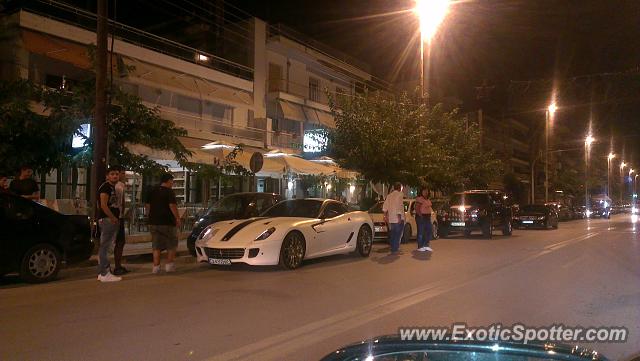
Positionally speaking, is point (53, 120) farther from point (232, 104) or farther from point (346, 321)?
point (232, 104)

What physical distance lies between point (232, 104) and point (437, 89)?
63.5 ft

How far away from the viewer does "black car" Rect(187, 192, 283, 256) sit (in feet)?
A: 43.7

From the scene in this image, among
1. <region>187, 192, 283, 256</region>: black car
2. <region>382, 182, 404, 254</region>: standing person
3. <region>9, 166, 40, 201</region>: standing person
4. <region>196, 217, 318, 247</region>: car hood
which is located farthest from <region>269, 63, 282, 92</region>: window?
<region>9, 166, 40, 201</region>: standing person

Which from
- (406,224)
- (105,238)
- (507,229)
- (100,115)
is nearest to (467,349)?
(105,238)

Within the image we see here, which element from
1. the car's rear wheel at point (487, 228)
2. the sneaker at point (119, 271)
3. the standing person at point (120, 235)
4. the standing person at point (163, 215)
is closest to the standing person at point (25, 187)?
the standing person at point (120, 235)

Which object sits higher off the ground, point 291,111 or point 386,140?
point 291,111

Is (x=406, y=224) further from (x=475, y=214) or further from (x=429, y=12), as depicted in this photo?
(x=429, y=12)

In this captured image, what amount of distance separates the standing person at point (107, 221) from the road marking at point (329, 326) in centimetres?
441

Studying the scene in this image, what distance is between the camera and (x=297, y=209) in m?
12.2

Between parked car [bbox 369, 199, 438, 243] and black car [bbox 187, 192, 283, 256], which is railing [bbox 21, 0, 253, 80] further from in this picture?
parked car [bbox 369, 199, 438, 243]

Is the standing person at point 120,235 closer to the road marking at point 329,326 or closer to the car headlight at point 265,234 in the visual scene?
the car headlight at point 265,234

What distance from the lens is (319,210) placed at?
12.1m

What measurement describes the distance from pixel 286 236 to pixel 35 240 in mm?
4218

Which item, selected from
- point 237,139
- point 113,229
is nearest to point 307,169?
point 237,139
